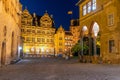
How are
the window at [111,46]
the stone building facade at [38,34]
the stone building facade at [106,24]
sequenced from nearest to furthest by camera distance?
the stone building facade at [106,24] < the window at [111,46] < the stone building facade at [38,34]

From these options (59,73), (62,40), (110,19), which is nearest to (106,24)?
(110,19)

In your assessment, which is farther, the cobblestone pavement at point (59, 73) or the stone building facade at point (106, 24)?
the stone building facade at point (106, 24)

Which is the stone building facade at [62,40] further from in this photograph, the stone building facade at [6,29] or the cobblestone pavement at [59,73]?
the cobblestone pavement at [59,73]

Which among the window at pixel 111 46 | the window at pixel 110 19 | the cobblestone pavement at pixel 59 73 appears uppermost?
the window at pixel 110 19

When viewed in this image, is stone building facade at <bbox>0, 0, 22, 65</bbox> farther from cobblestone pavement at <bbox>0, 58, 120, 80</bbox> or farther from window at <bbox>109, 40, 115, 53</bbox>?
window at <bbox>109, 40, 115, 53</bbox>

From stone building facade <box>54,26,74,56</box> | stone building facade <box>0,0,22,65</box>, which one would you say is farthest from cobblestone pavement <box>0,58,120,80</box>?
stone building facade <box>54,26,74,56</box>

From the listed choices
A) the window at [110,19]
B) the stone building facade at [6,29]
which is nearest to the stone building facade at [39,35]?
the stone building facade at [6,29]

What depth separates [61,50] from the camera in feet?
319

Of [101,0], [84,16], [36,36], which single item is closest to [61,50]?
[36,36]

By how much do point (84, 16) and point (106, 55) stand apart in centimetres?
1017

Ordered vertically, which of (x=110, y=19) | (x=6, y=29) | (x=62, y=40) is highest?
(x=62, y=40)

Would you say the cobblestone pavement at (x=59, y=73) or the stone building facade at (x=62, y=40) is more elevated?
the stone building facade at (x=62, y=40)

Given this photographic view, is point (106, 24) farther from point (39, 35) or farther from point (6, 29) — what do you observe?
point (39, 35)

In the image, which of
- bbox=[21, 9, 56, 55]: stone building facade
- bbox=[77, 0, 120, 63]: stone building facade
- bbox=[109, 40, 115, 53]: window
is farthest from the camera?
bbox=[21, 9, 56, 55]: stone building facade
